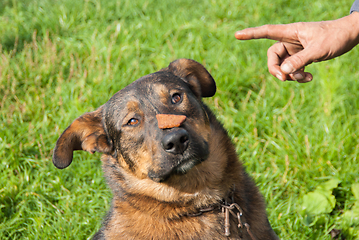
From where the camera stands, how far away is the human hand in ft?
9.66

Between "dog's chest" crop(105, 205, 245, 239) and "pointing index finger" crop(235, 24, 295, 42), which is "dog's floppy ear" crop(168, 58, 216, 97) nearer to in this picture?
"pointing index finger" crop(235, 24, 295, 42)

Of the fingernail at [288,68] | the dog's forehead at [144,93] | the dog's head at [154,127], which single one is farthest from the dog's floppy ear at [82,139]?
the fingernail at [288,68]

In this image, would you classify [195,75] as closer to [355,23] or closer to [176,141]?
[176,141]

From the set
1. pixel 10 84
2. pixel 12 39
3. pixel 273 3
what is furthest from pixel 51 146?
pixel 273 3

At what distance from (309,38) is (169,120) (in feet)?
4.79

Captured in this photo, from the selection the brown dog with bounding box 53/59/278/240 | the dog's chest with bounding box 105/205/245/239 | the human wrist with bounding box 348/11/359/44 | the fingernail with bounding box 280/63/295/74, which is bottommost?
the dog's chest with bounding box 105/205/245/239

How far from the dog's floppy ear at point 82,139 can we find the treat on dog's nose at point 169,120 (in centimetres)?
82

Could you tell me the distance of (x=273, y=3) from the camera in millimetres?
7602

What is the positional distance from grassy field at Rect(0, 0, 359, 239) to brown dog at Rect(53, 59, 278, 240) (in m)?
1.10

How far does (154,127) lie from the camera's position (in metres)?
3.02

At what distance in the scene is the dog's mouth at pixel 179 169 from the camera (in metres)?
2.91

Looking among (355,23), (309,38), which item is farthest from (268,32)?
(355,23)

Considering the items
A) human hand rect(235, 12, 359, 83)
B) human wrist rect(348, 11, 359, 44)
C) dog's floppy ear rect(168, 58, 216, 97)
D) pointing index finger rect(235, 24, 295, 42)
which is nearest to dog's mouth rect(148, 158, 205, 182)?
dog's floppy ear rect(168, 58, 216, 97)

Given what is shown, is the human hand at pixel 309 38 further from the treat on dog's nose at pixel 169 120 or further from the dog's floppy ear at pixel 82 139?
the dog's floppy ear at pixel 82 139
